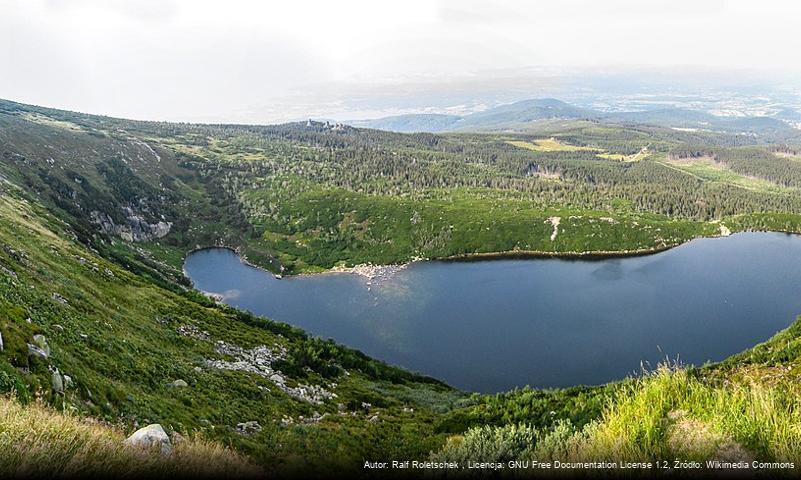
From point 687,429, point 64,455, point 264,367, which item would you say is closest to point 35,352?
point 64,455

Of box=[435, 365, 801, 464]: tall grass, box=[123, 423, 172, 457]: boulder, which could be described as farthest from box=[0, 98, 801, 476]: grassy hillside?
box=[123, 423, 172, 457]: boulder

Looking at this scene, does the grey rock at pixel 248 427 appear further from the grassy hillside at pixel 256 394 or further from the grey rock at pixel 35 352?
the grey rock at pixel 35 352

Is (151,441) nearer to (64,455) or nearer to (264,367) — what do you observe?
(64,455)

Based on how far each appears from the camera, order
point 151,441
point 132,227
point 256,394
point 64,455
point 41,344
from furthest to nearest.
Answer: point 132,227 → point 256,394 → point 41,344 → point 151,441 → point 64,455

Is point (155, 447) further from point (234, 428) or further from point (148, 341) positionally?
point (148, 341)

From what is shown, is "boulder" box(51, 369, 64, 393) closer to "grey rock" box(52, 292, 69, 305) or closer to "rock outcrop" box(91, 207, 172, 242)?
"grey rock" box(52, 292, 69, 305)
